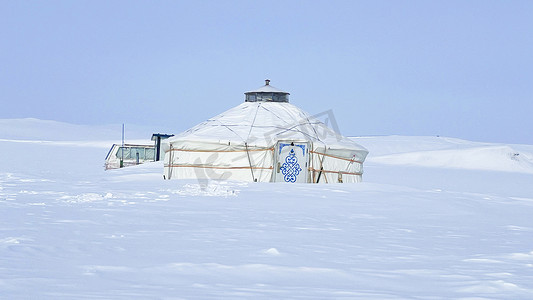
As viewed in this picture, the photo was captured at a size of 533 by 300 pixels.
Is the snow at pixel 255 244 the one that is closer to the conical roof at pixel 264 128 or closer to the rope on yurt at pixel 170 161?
the conical roof at pixel 264 128

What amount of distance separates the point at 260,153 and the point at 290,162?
0.71 metres

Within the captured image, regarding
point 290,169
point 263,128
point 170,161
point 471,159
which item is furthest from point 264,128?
point 471,159

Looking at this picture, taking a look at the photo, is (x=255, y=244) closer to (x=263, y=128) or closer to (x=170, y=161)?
(x=263, y=128)

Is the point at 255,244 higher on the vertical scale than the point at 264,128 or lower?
lower

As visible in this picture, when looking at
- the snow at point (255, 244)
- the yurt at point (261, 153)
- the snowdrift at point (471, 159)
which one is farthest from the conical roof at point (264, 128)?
the snowdrift at point (471, 159)

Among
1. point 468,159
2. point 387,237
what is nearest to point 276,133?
point 387,237

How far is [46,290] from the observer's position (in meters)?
3.78

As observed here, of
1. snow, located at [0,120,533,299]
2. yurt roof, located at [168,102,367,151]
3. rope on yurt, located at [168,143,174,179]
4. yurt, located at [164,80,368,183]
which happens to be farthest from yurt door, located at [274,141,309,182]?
rope on yurt, located at [168,143,174,179]

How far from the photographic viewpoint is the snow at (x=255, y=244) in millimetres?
4129

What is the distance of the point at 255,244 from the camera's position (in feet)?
20.0

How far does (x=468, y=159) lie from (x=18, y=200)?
1134 inches

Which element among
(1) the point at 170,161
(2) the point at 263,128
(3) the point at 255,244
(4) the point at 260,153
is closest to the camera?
(3) the point at 255,244

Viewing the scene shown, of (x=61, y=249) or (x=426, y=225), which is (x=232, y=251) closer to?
(x=61, y=249)

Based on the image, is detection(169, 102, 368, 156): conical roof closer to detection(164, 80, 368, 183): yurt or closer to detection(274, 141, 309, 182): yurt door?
detection(164, 80, 368, 183): yurt
